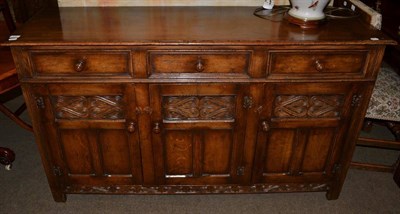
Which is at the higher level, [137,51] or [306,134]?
[137,51]

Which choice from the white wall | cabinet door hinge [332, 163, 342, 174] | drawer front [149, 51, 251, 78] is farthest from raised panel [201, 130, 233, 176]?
the white wall

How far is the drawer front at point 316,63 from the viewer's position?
1673 mm

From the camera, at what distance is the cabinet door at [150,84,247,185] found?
1753mm

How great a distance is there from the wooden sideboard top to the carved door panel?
0.77 feet

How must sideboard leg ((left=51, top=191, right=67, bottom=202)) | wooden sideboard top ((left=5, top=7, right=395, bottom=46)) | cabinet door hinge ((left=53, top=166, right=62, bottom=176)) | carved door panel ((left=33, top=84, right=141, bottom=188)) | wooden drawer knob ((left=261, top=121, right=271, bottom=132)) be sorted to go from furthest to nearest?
sideboard leg ((left=51, top=191, right=67, bottom=202))
cabinet door hinge ((left=53, top=166, right=62, bottom=176))
wooden drawer knob ((left=261, top=121, right=271, bottom=132))
carved door panel ((left=33, top=84, right=141, bottom=188))
wooden sideboard top ((left=5, top=7, right=395, bottom=46))

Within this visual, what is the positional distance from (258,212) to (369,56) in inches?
41.7

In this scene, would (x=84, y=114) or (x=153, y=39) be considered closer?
(x=153, y=39)

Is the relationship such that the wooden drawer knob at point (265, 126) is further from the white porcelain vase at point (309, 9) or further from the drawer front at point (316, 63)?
the white porcelain vase at point (309, 9)

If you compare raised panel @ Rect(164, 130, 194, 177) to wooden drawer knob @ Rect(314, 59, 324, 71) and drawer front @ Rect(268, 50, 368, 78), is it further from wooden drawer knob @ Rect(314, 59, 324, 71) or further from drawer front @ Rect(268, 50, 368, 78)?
wooden drawer knob @ Rect(314, 59, 324, 71)

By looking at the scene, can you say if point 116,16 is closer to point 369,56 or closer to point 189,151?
point 189,151

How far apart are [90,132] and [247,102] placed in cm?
81

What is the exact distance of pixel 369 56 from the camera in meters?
1.70

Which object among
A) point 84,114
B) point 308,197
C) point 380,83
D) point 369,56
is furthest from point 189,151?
point 380,83

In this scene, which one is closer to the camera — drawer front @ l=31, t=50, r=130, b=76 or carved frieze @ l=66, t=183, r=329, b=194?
drawer front @ l=31, t=50, r=130, b=76
